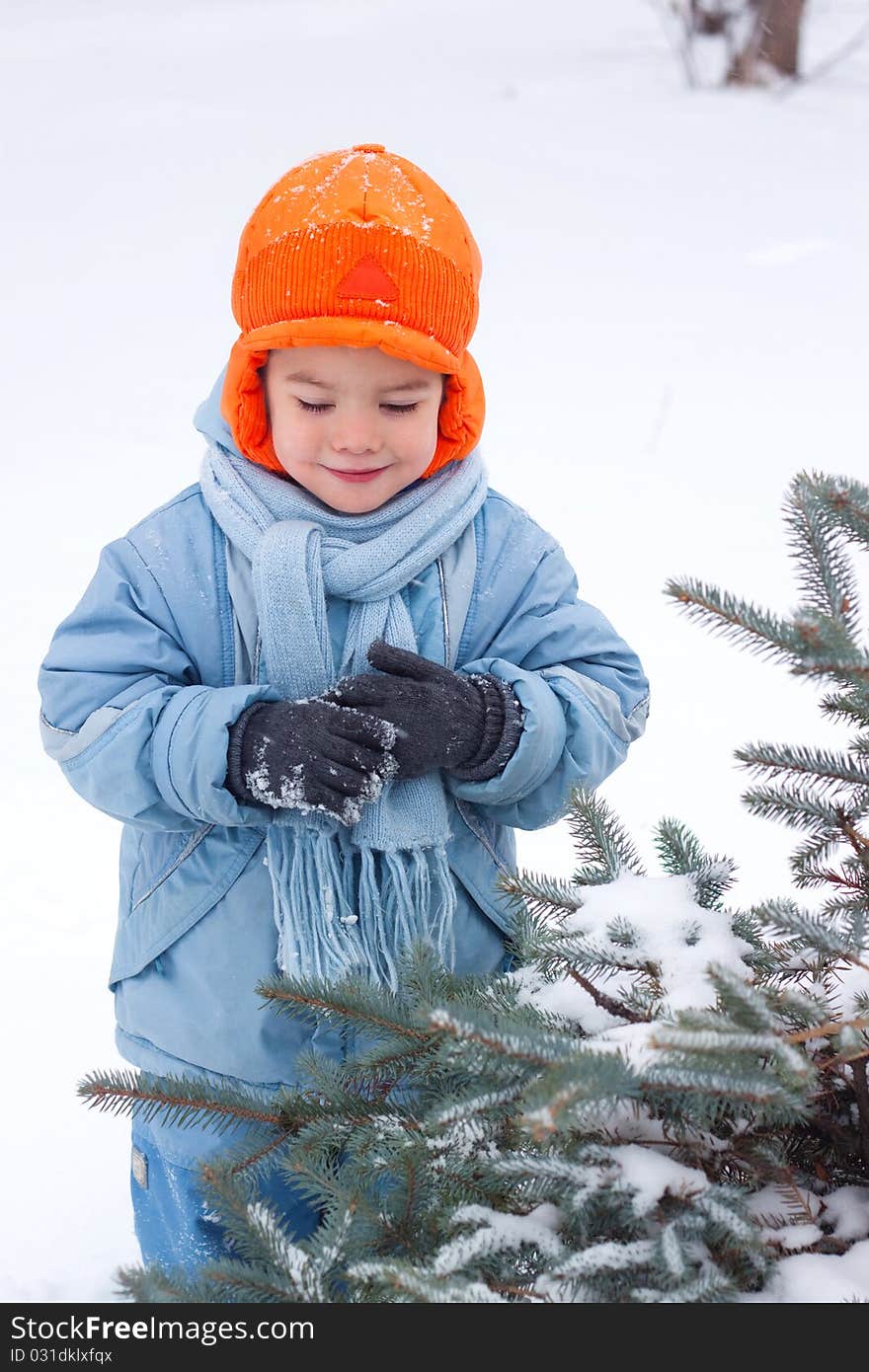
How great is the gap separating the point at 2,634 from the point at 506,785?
337cm

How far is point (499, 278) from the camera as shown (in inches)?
309

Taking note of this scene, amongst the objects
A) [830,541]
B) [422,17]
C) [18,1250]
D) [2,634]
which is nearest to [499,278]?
[2,634]

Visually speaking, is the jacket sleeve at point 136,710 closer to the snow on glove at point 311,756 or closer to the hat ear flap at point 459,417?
the snow on glove at point 311,756

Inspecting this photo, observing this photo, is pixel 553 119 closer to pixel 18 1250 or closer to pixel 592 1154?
pixel 18 1250

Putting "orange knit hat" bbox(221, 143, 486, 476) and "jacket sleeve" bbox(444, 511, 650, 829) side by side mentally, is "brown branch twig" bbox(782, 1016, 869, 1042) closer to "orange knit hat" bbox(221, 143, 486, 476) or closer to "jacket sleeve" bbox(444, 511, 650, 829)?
"jacket sleeve" bbox(444, 511, 650, 829)

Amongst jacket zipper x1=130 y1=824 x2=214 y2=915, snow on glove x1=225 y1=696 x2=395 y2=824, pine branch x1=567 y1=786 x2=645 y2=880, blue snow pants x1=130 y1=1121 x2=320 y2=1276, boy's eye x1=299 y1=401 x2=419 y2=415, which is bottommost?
blue snow pants x1=130 y1=1121 x2=320 y2=1276

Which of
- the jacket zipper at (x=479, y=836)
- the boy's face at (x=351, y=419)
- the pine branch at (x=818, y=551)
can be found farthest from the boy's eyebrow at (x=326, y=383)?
the pine branch at (x=818, y=551)

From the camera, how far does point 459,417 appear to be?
180cm

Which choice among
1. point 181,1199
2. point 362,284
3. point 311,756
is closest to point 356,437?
point 362,284

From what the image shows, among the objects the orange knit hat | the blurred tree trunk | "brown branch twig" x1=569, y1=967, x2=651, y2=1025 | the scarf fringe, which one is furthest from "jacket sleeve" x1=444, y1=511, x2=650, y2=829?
the blurred tree trunk

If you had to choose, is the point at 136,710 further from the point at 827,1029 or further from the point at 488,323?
the point at 488,323

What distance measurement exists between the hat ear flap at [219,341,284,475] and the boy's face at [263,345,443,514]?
0.02 meters

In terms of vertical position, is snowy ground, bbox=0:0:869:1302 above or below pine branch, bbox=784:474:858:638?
above

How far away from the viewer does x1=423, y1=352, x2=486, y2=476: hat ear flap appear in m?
1.79
